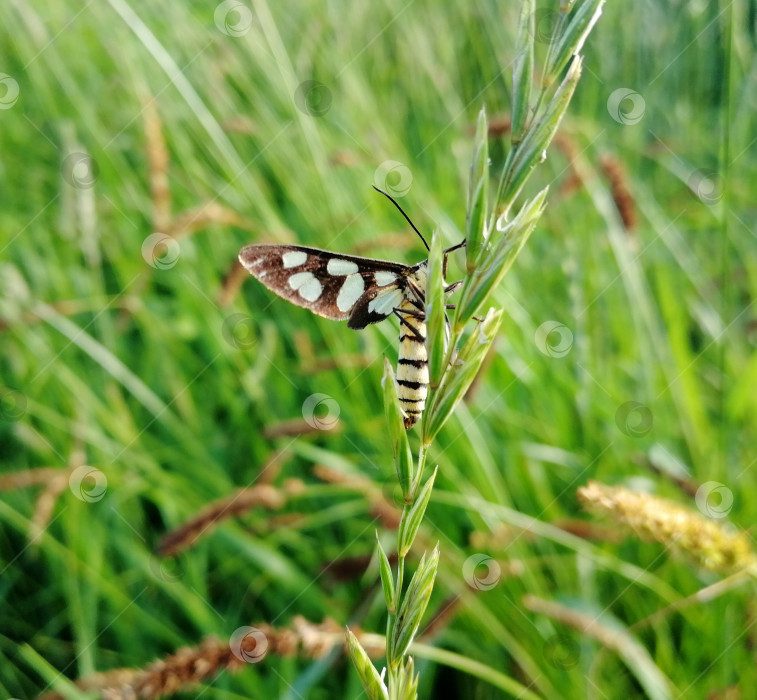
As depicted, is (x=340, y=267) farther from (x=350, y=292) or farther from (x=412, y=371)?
(x=412, y=371)

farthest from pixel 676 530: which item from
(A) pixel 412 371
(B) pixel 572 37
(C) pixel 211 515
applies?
(C) pixel 211 515

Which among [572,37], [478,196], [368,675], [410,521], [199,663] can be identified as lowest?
[199,663]

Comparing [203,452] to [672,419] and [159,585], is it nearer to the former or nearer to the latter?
[159,585]

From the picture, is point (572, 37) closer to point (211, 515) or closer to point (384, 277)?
point (384, 277)

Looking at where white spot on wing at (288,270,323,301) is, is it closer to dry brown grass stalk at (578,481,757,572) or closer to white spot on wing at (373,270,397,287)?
white spot on wing at (373,270,397,287)

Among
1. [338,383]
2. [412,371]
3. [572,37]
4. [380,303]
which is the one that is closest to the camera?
[572,37]

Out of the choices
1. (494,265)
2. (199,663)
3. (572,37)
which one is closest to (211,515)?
(199,663)

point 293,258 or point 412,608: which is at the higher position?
point 293,258

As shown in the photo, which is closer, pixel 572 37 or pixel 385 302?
pixel 572 37

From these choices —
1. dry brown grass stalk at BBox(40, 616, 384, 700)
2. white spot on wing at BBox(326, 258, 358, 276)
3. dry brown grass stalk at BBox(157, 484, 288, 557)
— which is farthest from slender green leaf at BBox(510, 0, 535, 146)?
dry brown grass stalk at BBox(157, 484, 288, 557)

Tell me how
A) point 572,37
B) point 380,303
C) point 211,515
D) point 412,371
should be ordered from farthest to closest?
point 211,515
point 380,303
point 412,371
point 572,37
